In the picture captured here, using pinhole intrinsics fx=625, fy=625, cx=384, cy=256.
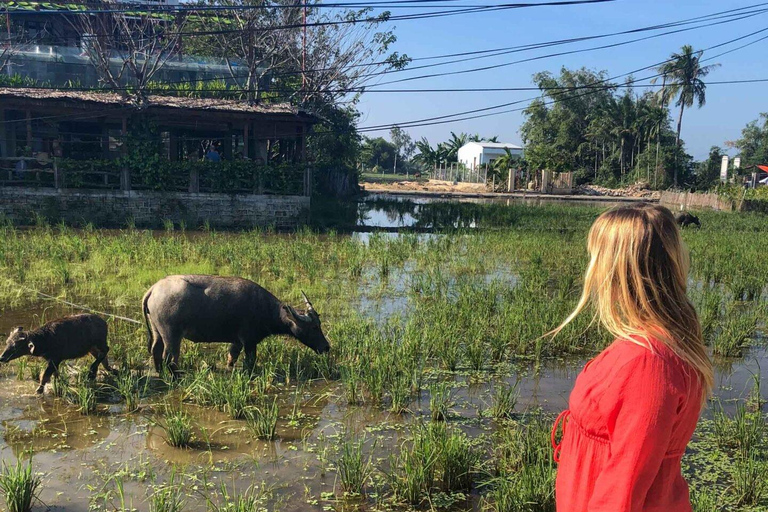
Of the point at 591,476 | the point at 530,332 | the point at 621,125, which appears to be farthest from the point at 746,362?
the point at 621,125

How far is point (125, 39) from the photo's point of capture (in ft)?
63.1

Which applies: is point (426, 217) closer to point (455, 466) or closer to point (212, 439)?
point (212, 439)

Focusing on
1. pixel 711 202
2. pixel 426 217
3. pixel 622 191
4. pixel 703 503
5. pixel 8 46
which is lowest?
pixel 703 503

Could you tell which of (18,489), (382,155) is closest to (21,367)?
(18,489)

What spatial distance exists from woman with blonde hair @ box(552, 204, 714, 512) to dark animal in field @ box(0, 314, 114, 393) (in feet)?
15.3

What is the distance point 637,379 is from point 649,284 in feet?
0.86

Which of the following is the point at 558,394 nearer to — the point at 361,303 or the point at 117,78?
the point at 361,303

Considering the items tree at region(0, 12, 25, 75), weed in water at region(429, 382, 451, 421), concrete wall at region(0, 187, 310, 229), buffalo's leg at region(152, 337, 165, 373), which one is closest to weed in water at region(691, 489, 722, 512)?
weed in water at region(429, 382, 451, 421)

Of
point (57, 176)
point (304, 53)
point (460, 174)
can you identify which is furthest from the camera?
point (460, 174)

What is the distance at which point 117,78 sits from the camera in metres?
20.2

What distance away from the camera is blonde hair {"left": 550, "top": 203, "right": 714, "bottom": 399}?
1636mm

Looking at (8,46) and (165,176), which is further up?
(8,46)

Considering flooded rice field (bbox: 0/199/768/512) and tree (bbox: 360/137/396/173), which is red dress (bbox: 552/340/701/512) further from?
tree (bbox: 360/137/396/173)

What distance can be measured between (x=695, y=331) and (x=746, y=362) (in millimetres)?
5828
